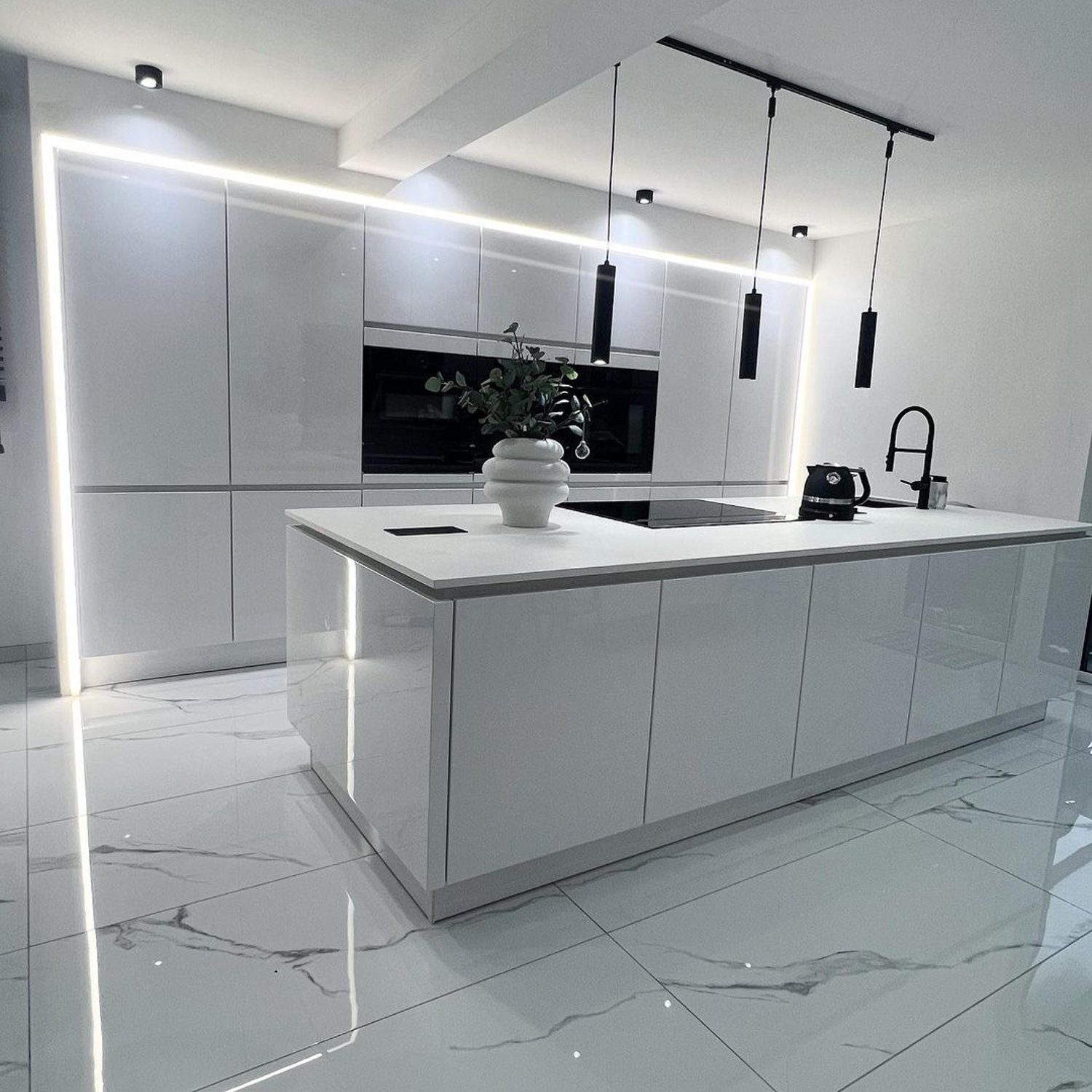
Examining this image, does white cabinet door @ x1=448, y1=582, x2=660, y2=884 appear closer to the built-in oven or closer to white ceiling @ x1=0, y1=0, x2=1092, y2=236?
white ceiling @ x1=0, y1=0, x2=1092, y2=236

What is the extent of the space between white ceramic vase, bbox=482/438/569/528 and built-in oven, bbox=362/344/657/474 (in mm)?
1686

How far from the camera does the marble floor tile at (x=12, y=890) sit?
1.86m

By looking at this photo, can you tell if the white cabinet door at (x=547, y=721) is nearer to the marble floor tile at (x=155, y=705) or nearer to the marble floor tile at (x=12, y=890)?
Answer: the marble floor tile at (x=12, y=890)

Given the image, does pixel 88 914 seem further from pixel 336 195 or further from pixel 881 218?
pixel 881 218

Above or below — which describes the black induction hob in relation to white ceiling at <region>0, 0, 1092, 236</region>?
below

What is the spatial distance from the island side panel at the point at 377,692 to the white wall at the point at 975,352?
3563 millimetres

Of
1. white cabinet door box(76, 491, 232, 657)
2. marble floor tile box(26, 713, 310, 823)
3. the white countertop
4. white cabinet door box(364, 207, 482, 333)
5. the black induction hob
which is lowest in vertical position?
marble floor tile box(26, 713, 310, 823)

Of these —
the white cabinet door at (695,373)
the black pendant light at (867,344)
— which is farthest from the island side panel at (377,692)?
the white cabinet door at (695,373)

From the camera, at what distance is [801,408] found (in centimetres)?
545

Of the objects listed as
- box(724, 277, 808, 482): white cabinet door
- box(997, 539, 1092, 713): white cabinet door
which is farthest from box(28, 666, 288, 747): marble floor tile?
box(724, 277, 808, 482): white cabinet door

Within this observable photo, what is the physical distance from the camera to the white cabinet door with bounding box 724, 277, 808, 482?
16.9 ft

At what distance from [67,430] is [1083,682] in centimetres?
488

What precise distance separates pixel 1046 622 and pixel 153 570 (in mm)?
3747

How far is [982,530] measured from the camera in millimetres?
3020
